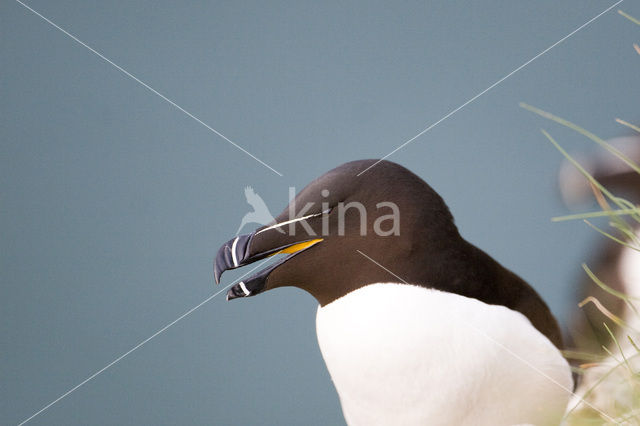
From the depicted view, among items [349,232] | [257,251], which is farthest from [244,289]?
[349,232]

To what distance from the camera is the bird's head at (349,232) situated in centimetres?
94

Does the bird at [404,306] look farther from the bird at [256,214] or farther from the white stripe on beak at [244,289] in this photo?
the bird at [256,214]

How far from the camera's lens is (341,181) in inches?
37.9

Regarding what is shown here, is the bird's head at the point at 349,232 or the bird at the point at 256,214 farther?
the bird at the point at 256,214

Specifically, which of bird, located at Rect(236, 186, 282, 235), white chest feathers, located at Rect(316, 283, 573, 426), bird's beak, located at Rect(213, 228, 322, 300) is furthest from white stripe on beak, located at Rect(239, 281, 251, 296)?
bird, located at Rect(236, 186, 282, 235)

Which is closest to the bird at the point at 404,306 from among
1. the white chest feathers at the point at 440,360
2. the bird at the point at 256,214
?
the white chest feathers at the point at 440,360

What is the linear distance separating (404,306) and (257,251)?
216 mm

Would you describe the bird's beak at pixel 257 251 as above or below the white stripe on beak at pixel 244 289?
above

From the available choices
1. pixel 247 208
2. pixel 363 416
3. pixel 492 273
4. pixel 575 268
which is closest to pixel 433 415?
pixel 363 416

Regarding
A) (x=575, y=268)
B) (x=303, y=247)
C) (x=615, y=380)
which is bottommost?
(x=575, y=268)

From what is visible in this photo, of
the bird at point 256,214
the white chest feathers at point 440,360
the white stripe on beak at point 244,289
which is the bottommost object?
the white chest feathers at point 440,360

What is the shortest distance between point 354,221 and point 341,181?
56 millimetres

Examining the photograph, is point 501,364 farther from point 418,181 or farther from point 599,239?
point 599,239

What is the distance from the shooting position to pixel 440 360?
2.97 ft
